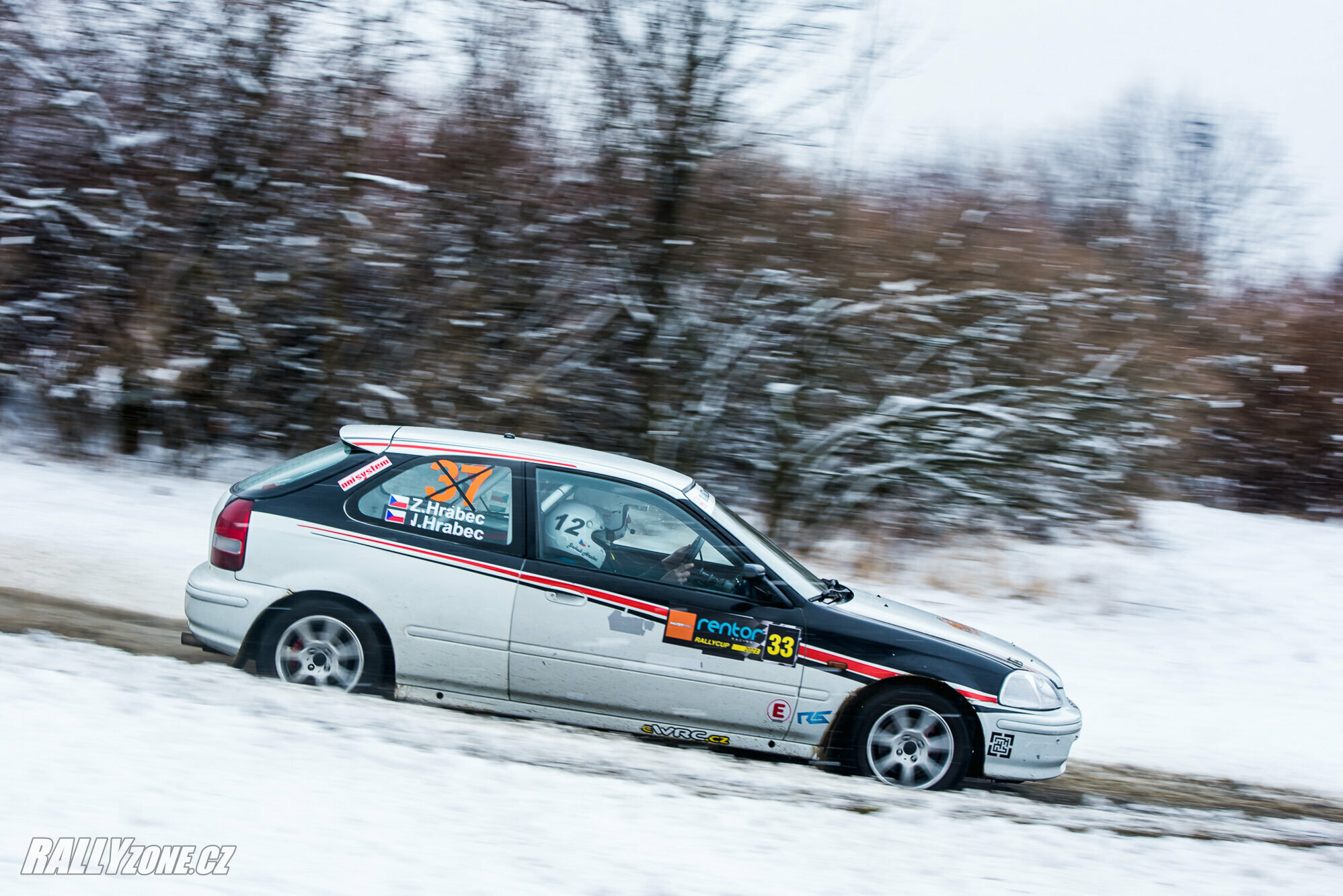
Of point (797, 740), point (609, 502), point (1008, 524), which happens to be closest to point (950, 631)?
point (797, 740)

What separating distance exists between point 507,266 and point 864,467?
4273mm

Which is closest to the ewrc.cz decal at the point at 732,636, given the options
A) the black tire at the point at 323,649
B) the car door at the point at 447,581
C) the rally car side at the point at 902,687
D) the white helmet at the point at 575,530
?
the rally car side at the point at 902,687

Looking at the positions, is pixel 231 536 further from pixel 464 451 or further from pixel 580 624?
pixel 580 624

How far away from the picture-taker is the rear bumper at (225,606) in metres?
4.86

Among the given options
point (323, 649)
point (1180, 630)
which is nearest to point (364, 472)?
point (323, 649)

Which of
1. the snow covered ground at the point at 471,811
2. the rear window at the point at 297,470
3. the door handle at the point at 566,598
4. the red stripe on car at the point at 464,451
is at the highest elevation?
the red stripe on car at the point at 464,451

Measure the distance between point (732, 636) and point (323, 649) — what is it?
6.69ft

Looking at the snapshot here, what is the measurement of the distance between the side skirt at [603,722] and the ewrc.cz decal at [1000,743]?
91cm

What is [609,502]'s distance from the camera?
16.5 ft

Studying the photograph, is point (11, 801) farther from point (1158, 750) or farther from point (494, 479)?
point (1158, 750)

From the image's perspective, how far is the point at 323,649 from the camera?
192 inches

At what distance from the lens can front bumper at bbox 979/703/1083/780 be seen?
16.2ft

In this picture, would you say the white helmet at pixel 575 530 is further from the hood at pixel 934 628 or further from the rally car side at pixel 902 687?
the hood at pixel 934 628

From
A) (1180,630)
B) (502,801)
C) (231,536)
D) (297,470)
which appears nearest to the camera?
(502,801)
